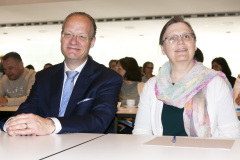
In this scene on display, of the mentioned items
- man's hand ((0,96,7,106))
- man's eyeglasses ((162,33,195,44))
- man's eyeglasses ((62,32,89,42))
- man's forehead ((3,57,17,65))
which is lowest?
man's hand ((0,96,7,106))

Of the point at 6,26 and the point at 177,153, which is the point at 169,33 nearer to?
the point at 177,153

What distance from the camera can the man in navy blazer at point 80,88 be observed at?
178 cm

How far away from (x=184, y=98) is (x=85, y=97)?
0.61 m

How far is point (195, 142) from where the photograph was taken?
1.29 metres

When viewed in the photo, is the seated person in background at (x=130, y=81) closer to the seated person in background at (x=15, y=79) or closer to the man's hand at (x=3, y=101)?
the seated person in background at (x=15, y=79)

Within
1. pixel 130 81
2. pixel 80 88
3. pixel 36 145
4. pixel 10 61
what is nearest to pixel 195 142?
pixel 36 145

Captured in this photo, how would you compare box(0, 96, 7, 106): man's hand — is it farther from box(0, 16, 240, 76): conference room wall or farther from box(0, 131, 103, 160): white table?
box(0, 16, 240, 76): conference room wall

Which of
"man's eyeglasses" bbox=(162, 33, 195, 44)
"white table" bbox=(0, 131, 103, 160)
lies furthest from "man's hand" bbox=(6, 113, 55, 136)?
"man's eyeglasses" bbox=(162, 33, 195, 44)

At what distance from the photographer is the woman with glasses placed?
6.22 ft

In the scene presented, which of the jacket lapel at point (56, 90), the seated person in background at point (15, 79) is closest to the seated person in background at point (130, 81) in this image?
the seated person in background at point (15, 79)

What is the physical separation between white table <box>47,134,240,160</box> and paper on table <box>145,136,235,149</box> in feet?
0.11

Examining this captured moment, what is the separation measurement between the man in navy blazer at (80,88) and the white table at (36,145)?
0.20m

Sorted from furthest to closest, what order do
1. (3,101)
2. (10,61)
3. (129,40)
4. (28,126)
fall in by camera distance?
1. (129,40)
2. (10,61)
3. (3,101)
4. (28,126)

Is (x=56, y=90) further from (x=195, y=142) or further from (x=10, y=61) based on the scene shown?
(x=10, y=61)
